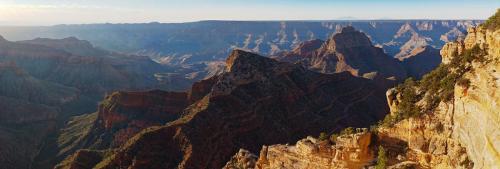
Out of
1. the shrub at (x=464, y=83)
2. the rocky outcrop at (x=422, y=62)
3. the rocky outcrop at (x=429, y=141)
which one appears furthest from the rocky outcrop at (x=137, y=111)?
the rocky outcrop at (x=422, y=62)

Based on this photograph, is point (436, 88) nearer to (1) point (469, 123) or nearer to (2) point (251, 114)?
(1) point (469, 123)

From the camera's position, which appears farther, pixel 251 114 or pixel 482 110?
pixel 251 114

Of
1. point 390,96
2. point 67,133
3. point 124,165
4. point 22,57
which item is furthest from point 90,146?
point 22,57

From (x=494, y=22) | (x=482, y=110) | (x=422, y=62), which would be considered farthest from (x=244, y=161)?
(x=422, y=62)

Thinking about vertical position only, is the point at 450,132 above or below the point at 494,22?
below

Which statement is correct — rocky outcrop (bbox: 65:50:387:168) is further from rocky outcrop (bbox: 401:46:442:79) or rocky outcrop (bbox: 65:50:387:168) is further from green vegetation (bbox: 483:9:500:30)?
rocky outcrop (bbox: 401:46:442:79)

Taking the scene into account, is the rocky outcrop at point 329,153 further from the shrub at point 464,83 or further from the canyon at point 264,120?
the shrub at point 464,83
